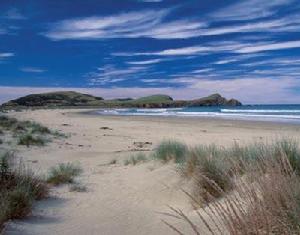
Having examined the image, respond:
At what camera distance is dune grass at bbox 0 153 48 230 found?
5.11 m

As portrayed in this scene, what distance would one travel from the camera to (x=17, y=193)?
5512 millimetres

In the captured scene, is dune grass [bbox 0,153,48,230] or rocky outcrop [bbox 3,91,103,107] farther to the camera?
rocky outcrop [bbox 3,91,103,107]

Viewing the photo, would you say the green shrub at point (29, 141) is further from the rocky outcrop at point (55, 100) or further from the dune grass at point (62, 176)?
the rocky outcrop at point (55, 100)

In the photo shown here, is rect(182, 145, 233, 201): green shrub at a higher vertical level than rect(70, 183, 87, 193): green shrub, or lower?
higher

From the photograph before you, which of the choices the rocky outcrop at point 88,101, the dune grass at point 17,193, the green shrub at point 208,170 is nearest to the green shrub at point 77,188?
the dune grass at point 17,193

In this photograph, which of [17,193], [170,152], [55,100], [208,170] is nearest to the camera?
[17,193]

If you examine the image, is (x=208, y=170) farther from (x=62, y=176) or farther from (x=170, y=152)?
(x=170, y=152)

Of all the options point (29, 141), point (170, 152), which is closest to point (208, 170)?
point (170, 152)

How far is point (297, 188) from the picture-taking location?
360 cm

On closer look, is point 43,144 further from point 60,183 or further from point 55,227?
point 55,227

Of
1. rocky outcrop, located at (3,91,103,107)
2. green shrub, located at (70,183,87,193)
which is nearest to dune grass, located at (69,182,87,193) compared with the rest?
green shrub, located at (70,183,87,193)

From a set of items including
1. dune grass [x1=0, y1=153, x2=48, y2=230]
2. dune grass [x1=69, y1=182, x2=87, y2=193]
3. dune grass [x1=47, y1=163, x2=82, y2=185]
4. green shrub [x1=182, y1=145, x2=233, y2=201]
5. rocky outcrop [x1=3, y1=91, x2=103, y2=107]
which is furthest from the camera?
rocky outcrop [x1=3, y1=91, x2=103, y2=107]

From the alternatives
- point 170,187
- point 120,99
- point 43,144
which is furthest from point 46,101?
point 170,187

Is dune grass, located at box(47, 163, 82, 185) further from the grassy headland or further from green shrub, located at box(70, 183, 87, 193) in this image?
the grassy headland
